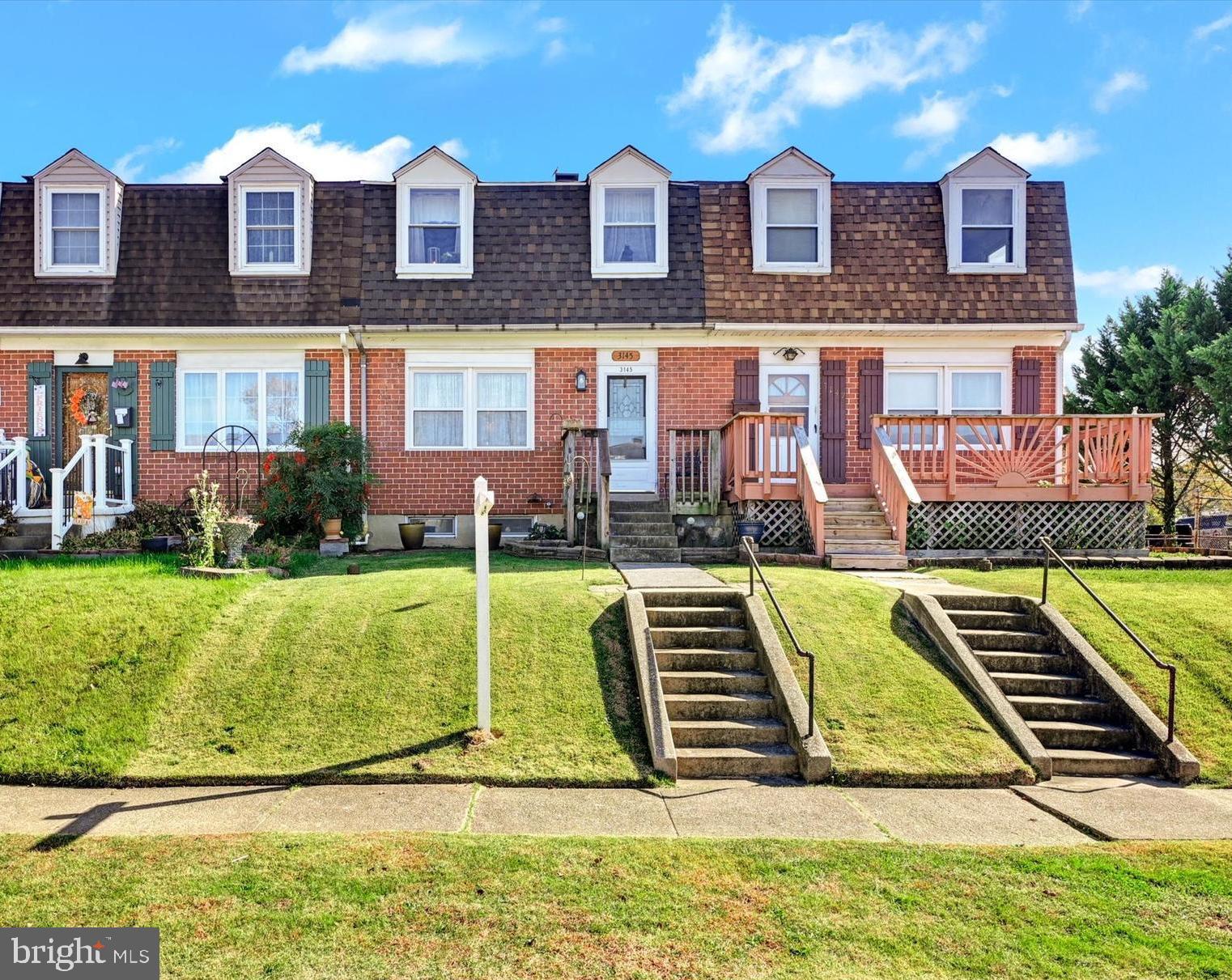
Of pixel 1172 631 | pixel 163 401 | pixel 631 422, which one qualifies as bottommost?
pixel 1172 631

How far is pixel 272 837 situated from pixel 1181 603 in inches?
372

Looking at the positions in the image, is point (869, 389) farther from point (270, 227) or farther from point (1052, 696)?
point (270, 227)

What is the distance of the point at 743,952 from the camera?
3898 mm

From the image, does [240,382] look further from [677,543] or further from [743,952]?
[743,952]

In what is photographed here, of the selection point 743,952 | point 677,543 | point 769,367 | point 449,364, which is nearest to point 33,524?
point 449,364

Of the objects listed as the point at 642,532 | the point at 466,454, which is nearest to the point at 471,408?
the point at 466,454

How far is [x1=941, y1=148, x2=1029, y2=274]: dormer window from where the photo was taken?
15391 mm

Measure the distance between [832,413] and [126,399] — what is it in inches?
480

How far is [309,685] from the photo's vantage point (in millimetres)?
7418

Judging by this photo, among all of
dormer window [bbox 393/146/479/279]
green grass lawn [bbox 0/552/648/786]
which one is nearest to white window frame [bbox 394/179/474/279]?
dormer window [bbox 393/146/479/279]

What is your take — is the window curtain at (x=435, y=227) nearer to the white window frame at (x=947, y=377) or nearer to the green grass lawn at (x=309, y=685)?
the green grass lawn at (x=309, y=685)

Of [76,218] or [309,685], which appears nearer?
[309,685]

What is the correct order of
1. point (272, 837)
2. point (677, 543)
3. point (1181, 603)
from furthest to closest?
point (677, 543)
point (1181, 603)
point (272, 837)

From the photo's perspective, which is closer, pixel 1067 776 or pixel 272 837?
pixel 272 837
